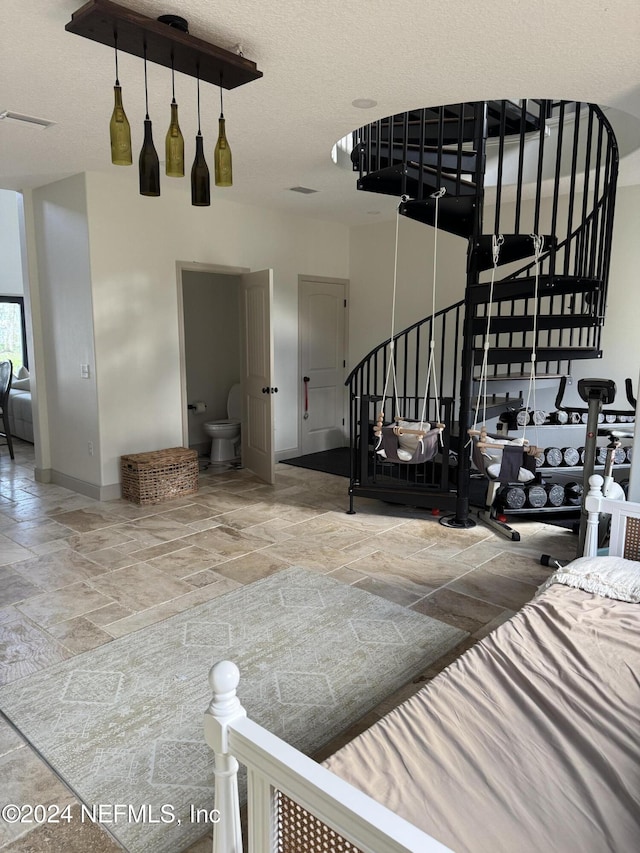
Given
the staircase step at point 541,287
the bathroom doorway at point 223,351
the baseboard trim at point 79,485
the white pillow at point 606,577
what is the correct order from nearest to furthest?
the white pillow at point 606,577, the staircase step at point 541,287, the baseboard trim at point 79,485, the bathroom doorway at point 223,351

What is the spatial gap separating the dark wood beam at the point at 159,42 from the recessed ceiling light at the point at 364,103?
0.80 metres

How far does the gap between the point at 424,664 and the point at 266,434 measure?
136 inches

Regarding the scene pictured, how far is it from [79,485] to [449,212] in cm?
409

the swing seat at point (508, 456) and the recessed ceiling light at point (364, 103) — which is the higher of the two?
the recessed ceiling light at point (364, 103)

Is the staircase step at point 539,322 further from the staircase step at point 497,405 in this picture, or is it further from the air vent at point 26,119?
the air vent at point 26,119

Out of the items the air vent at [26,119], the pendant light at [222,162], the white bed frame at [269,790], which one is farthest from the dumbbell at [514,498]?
the air vent at [26,119]

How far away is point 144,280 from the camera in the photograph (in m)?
5.34

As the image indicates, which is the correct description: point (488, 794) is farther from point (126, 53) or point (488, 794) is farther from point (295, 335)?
point (295, 335)

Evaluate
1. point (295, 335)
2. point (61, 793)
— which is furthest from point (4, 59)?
point (295, 335)

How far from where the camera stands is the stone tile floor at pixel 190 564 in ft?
8.19

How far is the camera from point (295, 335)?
6.84 m

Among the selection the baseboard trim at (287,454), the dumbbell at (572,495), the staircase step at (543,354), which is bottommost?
the baseboard trim at (287,454)

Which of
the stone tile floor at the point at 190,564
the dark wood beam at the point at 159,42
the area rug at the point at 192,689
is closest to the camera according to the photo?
the area rug at the point at 192,689

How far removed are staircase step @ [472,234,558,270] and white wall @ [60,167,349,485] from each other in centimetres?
268
